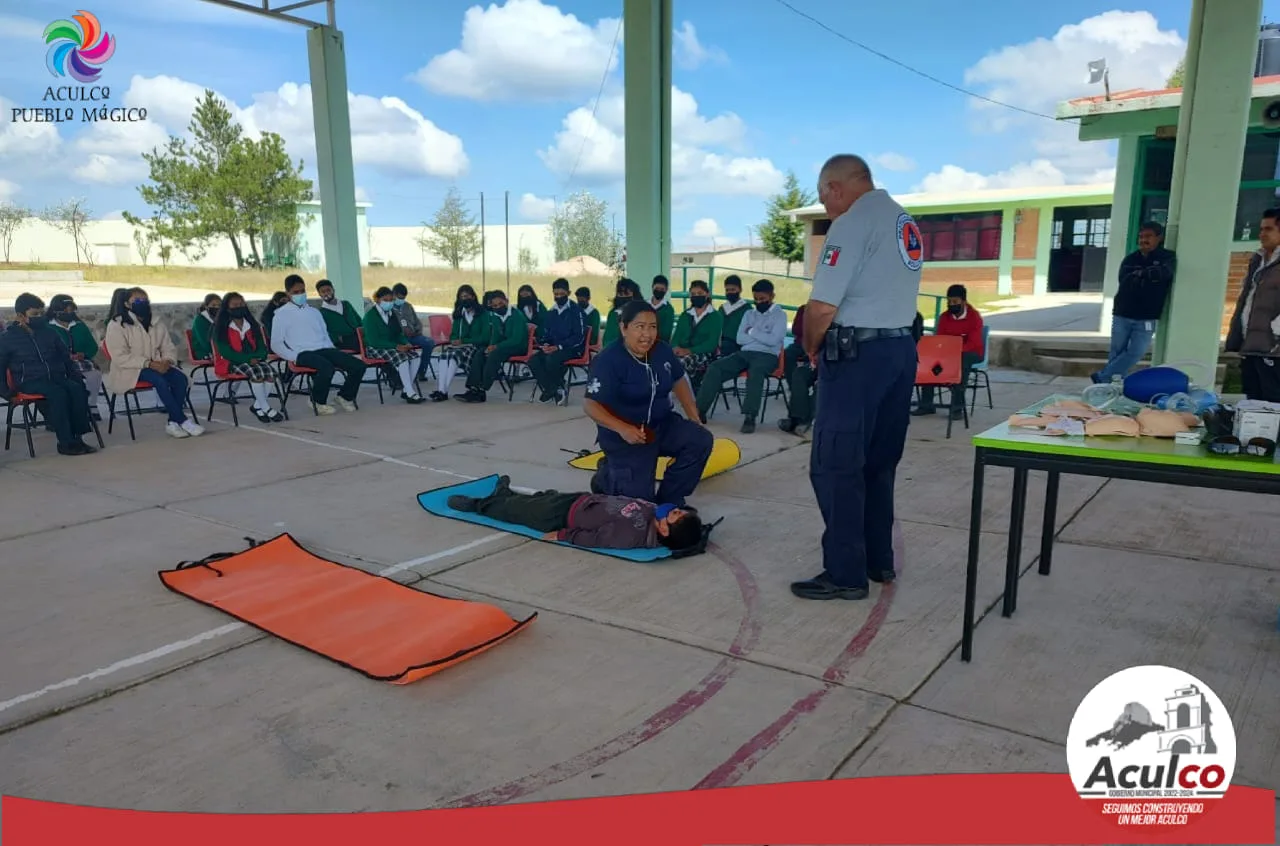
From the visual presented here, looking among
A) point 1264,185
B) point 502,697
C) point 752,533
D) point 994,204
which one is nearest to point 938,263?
point 994,204

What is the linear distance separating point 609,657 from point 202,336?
693 cm

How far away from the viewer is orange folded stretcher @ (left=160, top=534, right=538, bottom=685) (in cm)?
307

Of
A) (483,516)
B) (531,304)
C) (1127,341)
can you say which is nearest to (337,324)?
(531,304)

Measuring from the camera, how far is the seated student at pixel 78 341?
25.4 ft

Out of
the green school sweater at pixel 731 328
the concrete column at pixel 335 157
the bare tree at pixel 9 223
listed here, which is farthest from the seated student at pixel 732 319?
the bare tree at pixel 9 223

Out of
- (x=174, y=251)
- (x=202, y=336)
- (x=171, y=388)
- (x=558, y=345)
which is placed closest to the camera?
(x=171, y=388)

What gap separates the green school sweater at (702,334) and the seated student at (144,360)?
185 inches

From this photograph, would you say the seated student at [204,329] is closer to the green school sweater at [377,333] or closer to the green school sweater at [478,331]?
the green school sweater at [377,333]

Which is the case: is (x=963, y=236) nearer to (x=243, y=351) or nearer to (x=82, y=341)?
(x=243, y=351)

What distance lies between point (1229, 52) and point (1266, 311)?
13.5 ft

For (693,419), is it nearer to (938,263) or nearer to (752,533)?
(752,533)

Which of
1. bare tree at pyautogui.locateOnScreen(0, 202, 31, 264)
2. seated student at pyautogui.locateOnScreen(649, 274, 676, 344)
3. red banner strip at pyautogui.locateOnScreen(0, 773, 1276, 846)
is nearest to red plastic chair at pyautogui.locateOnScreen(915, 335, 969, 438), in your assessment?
seated student at pyautogui.locateOnScreen(649, 274, 676, 344)

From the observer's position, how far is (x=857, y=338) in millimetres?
3338

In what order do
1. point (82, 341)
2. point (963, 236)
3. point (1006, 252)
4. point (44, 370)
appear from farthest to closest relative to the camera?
point (963, 236), point (1006, 252), point (82, 341), point (44, 370)
